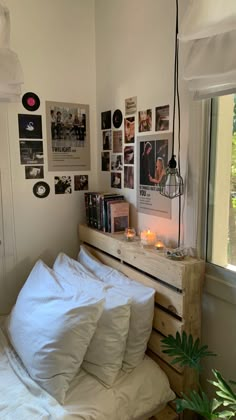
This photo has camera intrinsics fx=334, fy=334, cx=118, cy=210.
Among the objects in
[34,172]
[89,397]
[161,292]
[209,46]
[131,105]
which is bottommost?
[89,397]

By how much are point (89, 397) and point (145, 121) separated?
51.9 inches

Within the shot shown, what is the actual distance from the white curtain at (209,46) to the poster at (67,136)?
1.01 meters

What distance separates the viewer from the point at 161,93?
1.64 metres

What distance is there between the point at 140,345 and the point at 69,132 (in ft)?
4.52

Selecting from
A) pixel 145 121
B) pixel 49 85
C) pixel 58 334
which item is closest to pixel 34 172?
pixel 49 85

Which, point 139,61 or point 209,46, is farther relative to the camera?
point 139,61

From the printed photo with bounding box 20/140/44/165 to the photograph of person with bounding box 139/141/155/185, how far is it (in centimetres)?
68

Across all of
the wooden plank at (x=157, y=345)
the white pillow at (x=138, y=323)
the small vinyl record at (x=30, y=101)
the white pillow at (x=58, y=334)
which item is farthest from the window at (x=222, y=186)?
the small vinyl record at (x=30, y=101)

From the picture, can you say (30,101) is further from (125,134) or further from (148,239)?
(148,239)

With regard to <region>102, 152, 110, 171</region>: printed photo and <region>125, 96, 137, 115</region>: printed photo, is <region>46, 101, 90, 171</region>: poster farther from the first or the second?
<region>125, 96, 137, 115</region>: printed photo

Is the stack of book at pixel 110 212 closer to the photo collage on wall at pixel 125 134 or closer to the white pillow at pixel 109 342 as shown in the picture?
the photo collage on wall at pixel 125 134

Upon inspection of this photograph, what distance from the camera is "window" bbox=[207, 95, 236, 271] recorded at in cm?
136

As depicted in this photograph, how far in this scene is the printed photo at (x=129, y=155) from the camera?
75.4 inches

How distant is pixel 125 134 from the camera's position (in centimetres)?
196
